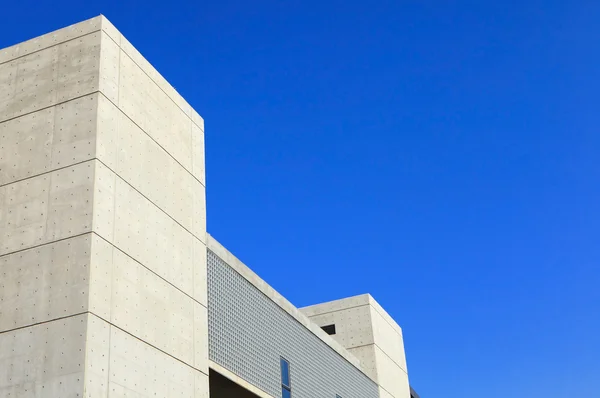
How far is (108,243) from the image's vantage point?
16484 mm

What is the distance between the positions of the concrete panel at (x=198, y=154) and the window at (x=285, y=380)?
6.60 m

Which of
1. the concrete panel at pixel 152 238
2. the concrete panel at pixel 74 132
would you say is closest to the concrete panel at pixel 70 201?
the concrete panel at pixel 74 132

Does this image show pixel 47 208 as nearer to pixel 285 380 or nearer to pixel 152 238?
pixel 152 238

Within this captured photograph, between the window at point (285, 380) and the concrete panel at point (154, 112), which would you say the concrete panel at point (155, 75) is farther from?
the window at point (285, 380)

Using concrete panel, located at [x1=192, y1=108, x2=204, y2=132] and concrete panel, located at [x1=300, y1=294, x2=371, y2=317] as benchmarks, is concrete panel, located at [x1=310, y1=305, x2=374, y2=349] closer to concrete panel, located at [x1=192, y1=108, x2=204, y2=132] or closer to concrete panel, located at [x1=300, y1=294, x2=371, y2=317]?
concrete panel, located at [x1=300, y1=294, x2=371, y2=317]

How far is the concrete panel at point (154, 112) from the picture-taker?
18862mm

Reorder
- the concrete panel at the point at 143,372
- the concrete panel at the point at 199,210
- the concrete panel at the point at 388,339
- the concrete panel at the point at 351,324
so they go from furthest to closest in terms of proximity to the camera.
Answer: the concrete panel at the point at 388,339 → the concrete panel at the point at 351,324 → the concrete panel at the point at 199,210 → the concrete panel at the point at 143,372

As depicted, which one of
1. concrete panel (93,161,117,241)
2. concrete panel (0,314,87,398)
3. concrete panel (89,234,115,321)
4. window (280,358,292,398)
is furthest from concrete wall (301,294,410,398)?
concrete panel (0,314,87,398)

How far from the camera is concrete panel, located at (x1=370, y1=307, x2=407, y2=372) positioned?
3481 cm

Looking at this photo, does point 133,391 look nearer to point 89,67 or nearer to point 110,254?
point 110,254

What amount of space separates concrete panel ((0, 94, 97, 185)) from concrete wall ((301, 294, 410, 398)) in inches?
772

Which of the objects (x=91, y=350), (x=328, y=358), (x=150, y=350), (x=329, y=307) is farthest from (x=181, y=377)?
(x=329, y=307)

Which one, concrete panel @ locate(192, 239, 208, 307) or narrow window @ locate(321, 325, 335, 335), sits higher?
narrow window @ locate(321, 325, 335, 335)

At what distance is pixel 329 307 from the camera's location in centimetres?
3559
